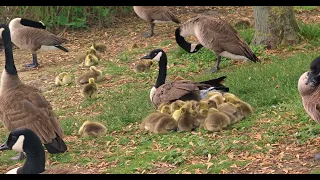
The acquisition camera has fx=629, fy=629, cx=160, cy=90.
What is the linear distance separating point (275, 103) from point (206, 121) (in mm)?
1270

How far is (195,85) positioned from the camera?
8.55 meters

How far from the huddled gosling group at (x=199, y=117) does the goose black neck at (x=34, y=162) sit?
2074mm

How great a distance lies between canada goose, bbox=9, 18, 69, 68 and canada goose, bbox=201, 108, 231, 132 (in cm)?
598

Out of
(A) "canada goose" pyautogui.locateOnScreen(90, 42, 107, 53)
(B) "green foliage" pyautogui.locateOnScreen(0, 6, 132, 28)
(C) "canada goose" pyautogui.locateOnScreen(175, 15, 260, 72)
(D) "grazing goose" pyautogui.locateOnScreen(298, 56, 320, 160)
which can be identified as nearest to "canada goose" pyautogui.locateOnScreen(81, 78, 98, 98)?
(C) "canada goose" pyautogui.locateOnScreen(175, 15, 260, 72)

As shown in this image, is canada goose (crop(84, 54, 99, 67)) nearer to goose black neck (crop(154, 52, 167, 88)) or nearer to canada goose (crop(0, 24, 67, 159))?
goose black neck (crop(154, 52, 167, 88))

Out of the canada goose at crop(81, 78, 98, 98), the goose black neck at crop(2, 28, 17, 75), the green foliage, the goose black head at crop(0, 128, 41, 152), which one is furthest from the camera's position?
the green foliage

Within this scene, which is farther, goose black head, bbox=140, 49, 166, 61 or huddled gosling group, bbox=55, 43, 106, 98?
huddled gosling group, bbox=55, 43, 106, 98

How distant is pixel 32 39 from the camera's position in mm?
12578

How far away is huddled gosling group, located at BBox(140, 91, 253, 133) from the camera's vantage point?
7508 millimetres

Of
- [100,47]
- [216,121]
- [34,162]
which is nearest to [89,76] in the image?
[100,47]

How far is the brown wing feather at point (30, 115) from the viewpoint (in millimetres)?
7387

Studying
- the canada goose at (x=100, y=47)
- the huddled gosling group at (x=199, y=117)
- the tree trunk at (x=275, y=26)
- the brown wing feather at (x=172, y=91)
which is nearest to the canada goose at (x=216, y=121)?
the huddled gosling group at (x=199, y=117)

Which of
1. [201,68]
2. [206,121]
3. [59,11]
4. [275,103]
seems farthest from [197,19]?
[59,11]
